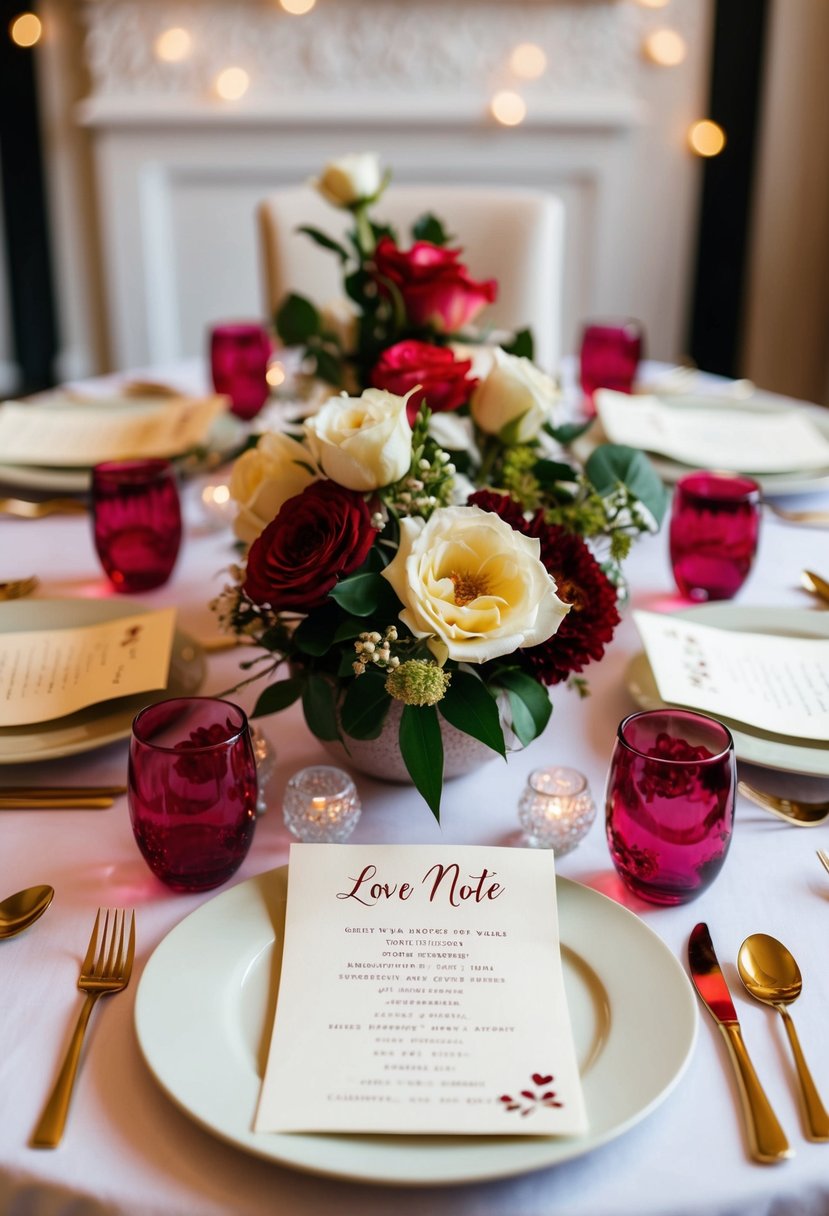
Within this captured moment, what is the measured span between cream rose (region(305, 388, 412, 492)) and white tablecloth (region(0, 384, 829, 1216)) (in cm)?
22

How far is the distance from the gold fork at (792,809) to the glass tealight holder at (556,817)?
0.41 feet

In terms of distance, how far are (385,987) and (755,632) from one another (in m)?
0.54

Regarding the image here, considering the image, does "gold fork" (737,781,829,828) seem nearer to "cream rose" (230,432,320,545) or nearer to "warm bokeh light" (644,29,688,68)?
"cream rose" (230,432,320,545)

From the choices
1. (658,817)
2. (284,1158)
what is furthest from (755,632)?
(284,1158)

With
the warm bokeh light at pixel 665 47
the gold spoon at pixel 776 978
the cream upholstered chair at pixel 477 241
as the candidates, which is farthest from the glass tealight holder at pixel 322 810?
the warm bokeh light at pixel 665 47

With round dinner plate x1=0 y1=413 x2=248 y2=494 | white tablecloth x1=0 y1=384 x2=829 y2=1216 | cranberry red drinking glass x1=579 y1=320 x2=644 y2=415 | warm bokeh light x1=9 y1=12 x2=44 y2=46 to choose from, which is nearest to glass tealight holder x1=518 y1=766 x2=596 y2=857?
white tablecloth x1=0 y1=384 x2=829 y2=1216

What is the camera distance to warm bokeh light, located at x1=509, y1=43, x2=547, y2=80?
116 inches

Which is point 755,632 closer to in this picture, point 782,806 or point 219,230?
point 782,806

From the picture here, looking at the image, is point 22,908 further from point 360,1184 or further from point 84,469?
point 84,469

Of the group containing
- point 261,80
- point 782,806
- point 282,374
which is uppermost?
point 261,80

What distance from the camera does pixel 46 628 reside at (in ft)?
3.26

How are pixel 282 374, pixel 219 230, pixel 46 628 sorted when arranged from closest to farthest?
pixel 46 628 < pixel 282 374 < pixel 219 230

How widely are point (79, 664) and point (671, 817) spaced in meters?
0.49

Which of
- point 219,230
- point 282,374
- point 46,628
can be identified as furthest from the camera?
point 219,230
